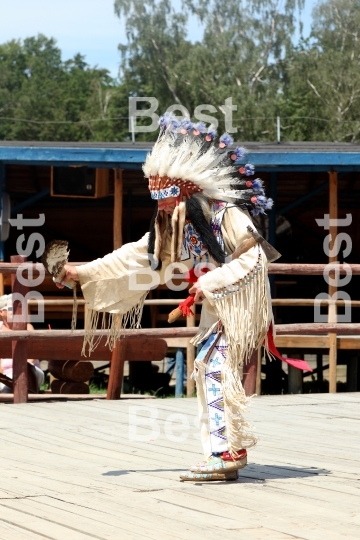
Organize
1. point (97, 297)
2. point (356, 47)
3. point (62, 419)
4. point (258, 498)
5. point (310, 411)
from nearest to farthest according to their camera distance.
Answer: point (258, 498), point (97, 297), point (62, 419), point (310, 411), point (356, 47)

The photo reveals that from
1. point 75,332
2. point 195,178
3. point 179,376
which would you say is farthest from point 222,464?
point 179,376

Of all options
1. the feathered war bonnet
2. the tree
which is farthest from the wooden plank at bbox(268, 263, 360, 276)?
the tree

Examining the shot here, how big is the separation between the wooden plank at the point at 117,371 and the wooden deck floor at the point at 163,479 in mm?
Answer: 603

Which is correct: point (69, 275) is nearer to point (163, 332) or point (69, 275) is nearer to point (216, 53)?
point (163, 332)

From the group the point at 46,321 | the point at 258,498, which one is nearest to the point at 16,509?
the point at 258,498

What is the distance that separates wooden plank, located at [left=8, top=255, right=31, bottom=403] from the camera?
783 centimetres

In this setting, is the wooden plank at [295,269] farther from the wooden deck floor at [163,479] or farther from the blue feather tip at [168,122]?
the blue feather tip at [168,122]

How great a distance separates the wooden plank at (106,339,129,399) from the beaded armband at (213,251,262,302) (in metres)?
3.45

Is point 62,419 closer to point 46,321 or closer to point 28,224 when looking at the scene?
point 46,321

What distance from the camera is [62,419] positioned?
273 inches

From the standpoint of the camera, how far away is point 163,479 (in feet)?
16.0

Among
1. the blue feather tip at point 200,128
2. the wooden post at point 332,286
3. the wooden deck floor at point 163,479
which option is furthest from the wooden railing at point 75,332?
the blue feather tip at point 200,128

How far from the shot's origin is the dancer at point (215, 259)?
4.84m

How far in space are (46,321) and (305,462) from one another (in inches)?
366
